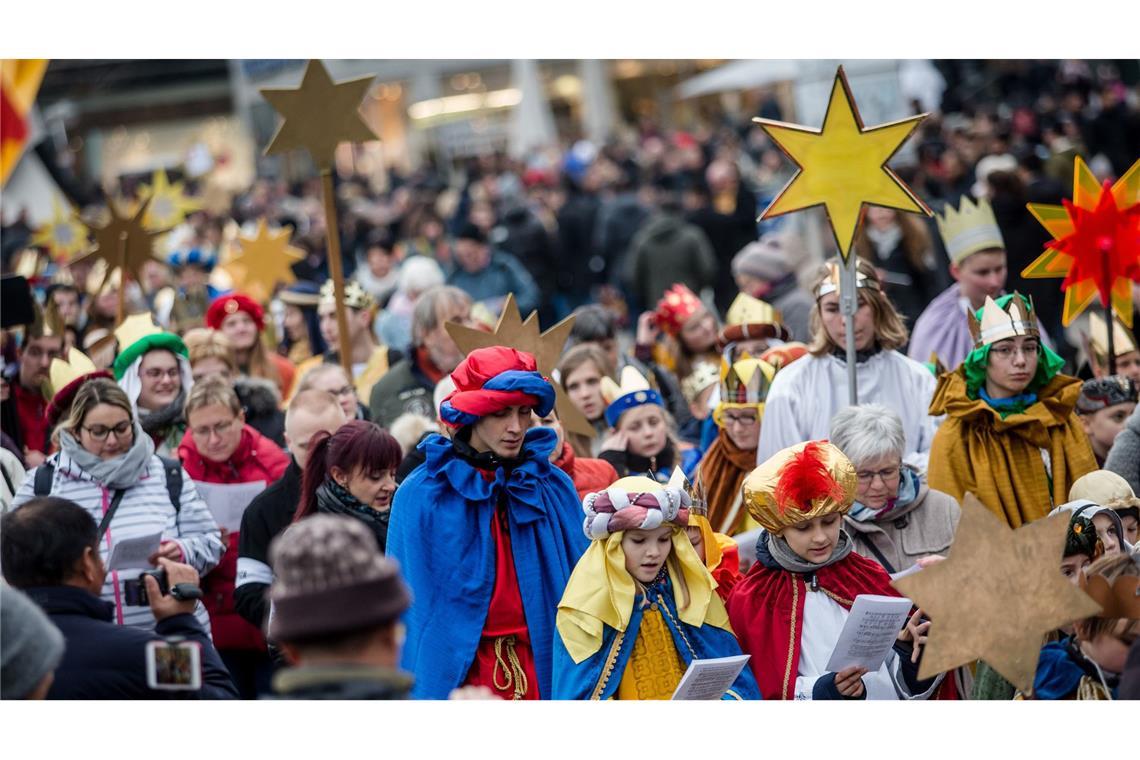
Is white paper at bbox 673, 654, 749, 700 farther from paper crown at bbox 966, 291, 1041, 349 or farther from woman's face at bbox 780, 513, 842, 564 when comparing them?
paper crown at bbox 966, 291, 1041, 349

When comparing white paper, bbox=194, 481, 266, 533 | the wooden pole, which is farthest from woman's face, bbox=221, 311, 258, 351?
white paper, bbox=194, 481, 266, 533

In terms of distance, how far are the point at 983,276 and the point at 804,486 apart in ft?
10.9

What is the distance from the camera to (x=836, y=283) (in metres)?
7.37

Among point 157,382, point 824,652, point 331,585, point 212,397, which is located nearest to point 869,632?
point 824,652

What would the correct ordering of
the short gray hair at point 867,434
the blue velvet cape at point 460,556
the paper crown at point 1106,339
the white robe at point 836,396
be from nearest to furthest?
the blue velvet cape at point 460,556 < the short gray hair at point 867,434 < the white robe at point 836,396 < the paper crown at point 1106,339

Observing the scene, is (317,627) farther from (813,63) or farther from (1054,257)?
(813,63)

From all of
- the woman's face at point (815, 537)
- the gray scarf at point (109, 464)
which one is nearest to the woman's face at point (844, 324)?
the woman's face at point (815, 537)

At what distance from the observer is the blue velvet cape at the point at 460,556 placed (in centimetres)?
529

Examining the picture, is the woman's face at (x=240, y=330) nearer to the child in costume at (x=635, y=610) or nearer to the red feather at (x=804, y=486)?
the child in costume at (x=635, y=610)

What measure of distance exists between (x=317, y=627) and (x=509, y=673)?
2.01 meters

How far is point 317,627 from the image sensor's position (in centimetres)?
337

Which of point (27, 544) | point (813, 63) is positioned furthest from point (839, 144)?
point (813, 63)

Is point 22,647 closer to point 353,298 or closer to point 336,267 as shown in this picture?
point 336,267

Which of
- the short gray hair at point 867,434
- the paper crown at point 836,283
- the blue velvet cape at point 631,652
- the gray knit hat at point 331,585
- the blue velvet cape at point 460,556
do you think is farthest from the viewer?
the paper crown at point 836,283
